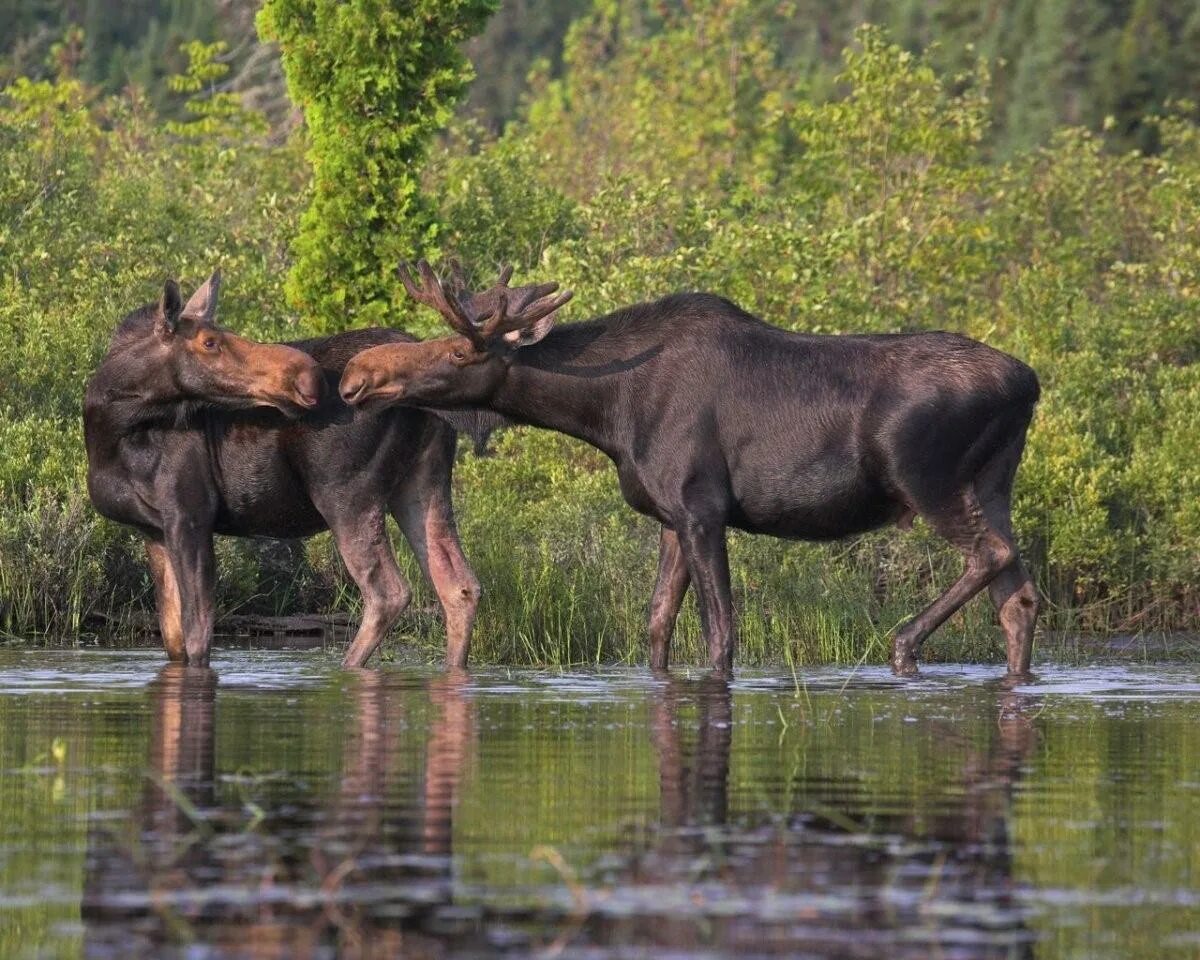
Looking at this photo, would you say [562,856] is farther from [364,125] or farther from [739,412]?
[364,125]

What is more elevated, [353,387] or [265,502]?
[353,387]

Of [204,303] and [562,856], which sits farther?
[204,303]

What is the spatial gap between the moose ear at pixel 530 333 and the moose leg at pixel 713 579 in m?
1.39

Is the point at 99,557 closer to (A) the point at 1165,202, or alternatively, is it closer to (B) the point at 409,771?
(B) the point at 409,771

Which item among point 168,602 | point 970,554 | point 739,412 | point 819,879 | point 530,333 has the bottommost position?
point 819,879

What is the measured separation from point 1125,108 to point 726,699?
59209 mm

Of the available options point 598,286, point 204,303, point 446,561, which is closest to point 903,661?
point 446,561

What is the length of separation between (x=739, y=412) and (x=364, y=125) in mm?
11904

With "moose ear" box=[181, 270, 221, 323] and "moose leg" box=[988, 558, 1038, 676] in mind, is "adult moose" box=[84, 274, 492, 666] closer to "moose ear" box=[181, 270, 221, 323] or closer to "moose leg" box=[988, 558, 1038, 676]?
"moose ear" box=[181, 270, 221, 323]

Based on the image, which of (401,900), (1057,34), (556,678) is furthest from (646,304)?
(1057,34)

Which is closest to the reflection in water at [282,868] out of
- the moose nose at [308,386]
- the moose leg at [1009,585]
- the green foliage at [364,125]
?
the moose nose at [308,386]

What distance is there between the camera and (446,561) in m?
14.5

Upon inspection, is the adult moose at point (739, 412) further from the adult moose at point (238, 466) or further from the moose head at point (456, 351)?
the adult moose at point (238, 466)

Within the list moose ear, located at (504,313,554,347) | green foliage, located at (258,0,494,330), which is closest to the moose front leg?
moose ear, located at (504,313,554,347)
